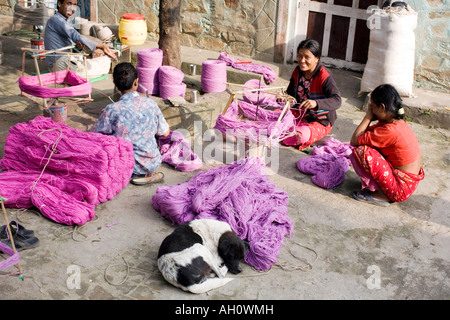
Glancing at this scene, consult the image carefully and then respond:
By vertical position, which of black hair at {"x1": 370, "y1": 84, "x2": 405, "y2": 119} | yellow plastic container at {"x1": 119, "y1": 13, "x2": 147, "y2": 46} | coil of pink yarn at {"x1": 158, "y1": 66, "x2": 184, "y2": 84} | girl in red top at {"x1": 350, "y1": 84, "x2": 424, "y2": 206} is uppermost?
yellow plastic container at {"x1": 119, "y1": 13, "x2": 147, "y2": 46}

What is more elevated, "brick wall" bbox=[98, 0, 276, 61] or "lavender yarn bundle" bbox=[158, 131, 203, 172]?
"brick wall" bbox=[98, 0, 276, 61]

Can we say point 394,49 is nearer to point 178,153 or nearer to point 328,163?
point 328,163

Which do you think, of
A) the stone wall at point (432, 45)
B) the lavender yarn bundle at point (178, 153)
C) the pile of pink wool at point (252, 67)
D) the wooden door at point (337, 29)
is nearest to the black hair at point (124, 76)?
the lavender yarn bundle at point (178, 153)

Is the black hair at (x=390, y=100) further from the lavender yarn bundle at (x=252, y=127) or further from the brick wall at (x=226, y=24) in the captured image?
the brick wall at (x=226, y=24)

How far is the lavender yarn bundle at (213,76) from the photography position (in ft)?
20.1

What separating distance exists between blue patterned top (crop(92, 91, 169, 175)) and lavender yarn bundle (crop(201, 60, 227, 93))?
1552 mm

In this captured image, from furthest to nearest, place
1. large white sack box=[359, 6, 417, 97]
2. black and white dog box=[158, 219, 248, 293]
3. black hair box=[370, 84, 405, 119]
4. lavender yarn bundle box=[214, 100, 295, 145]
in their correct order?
large white sack box=[359, 6, 417, 97] → lavender yarn bundle box=[214, 100, 295, 145] → black hair box=[370, 84, 405, 119] → black and white dog box=[158, 219, 248, 293]

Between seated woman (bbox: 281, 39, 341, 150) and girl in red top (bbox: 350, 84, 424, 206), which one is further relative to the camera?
seated woman (bbox: 281, 39, 341, 150)

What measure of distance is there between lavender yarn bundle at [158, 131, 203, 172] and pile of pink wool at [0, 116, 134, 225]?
63 cm

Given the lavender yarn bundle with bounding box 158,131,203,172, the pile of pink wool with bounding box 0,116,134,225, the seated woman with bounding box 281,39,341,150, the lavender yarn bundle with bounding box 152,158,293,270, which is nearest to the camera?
the lavender yarn bundle with bounding box 152,158,293,270

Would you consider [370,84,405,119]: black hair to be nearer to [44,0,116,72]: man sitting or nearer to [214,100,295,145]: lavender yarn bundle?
[214,100,295,145]: lavender yarn bundle

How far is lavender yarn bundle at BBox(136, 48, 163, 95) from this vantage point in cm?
583

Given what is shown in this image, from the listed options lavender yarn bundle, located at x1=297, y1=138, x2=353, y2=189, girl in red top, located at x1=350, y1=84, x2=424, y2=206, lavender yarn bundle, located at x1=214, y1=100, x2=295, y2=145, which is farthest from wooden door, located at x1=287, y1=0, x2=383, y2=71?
girl in red top, located at x1=350, y1=84, x2=424, y2=206

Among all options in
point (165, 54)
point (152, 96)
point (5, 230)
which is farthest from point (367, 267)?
point (165, 54)
